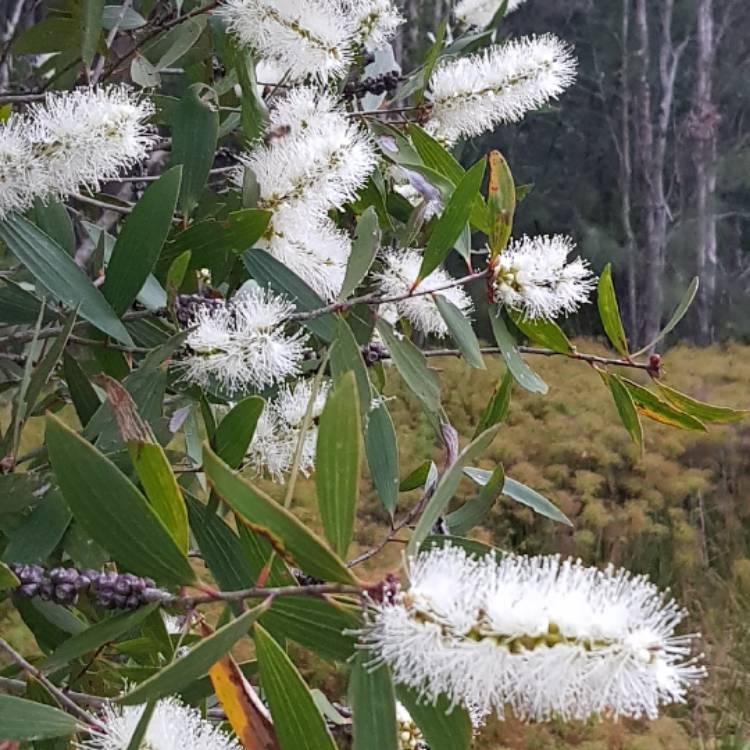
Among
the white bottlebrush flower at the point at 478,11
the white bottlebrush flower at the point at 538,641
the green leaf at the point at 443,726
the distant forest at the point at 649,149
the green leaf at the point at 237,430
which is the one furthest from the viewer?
the distant forest at the point at 649,149

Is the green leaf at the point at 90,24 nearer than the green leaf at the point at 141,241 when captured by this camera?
No

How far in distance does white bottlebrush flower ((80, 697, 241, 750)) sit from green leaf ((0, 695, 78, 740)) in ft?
0.06

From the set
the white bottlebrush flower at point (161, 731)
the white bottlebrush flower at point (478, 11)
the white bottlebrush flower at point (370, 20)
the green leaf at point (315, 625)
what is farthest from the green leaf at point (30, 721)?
the white bottlebrush flower at point (478, 11)

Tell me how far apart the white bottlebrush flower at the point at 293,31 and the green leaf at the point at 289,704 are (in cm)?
57

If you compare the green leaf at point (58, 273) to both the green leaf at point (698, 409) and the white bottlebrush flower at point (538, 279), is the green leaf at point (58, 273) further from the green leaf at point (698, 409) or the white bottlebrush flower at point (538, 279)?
the green leaf at point (698, 409)

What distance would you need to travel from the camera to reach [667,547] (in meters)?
3.54

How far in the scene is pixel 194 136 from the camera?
0.75 metres

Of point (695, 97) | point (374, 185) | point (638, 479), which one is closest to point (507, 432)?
point (638, 479)

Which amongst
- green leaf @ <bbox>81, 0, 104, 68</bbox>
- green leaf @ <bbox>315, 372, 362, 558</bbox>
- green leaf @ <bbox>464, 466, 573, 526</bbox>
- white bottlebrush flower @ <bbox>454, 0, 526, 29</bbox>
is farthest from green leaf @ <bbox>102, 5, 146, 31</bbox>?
green leaf @ <bbox>315, 372, 362, 558</bbox>

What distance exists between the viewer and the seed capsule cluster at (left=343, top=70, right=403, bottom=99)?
1009mm

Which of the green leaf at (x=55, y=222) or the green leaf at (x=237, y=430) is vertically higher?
the green leaf at (x=55, y=222)

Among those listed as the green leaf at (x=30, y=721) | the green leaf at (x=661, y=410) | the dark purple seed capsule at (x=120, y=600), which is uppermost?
the green leaf at (x=661, y=410)

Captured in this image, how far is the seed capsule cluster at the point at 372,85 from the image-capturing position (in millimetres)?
1009

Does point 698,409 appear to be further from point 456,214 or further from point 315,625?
point 315,625
